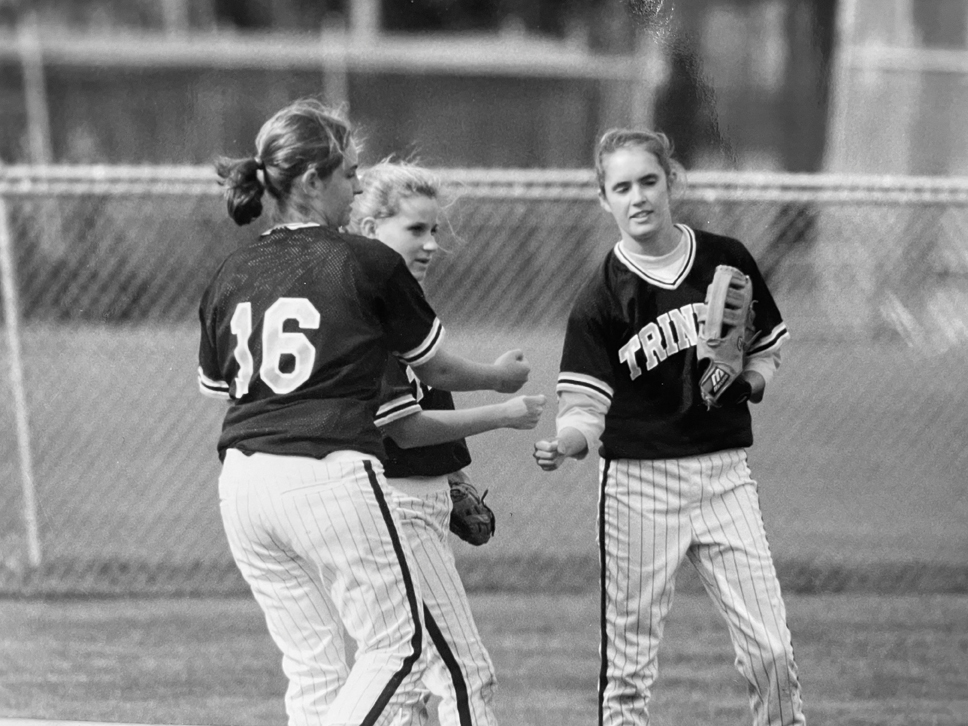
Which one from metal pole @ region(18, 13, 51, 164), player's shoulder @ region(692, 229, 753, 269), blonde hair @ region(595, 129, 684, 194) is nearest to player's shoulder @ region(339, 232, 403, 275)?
blonde hair @ region(595, 129, 684, 194)

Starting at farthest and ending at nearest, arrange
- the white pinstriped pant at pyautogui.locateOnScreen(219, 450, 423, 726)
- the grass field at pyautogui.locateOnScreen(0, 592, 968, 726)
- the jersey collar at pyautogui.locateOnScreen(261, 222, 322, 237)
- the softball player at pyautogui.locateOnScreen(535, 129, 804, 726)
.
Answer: the grass field at pyautogui.locateOnScreen(0, 592, 968, 726)
the softball player at pyautogui.locateOnScreen(535, 129, 804, 726)
the jersey collar at pyautogui.locateOnScreen(261, 222, 322, 237)
the white pinstriped pant at pyautogui.locateOnScreen(219, 450, 423, 726)

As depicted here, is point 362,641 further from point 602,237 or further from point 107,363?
point 107,363

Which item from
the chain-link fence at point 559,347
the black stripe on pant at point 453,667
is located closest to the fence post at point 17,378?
the chain-link fence at point 559,347

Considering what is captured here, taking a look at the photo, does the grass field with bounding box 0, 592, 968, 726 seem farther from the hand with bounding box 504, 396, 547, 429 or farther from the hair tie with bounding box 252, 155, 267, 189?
the hair tie with bounding box 252, 155, 267, 189

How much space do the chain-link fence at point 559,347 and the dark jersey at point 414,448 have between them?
167 centimetres

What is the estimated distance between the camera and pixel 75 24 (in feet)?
80.8

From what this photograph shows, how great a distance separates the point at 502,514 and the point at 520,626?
724 millimetres

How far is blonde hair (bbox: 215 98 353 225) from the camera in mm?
2934

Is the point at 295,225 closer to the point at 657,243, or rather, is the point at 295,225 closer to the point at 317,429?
the point at 317,429

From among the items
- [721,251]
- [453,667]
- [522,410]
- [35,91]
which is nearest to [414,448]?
[522,410]

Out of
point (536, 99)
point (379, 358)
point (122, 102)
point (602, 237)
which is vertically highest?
point (379, 358)

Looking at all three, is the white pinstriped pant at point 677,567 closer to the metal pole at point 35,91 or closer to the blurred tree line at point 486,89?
the blurred tree line at point 486,89

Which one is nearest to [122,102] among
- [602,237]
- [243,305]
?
[602,237]

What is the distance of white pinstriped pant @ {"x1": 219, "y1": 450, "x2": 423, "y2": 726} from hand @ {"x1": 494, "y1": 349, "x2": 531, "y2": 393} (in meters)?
0.39
